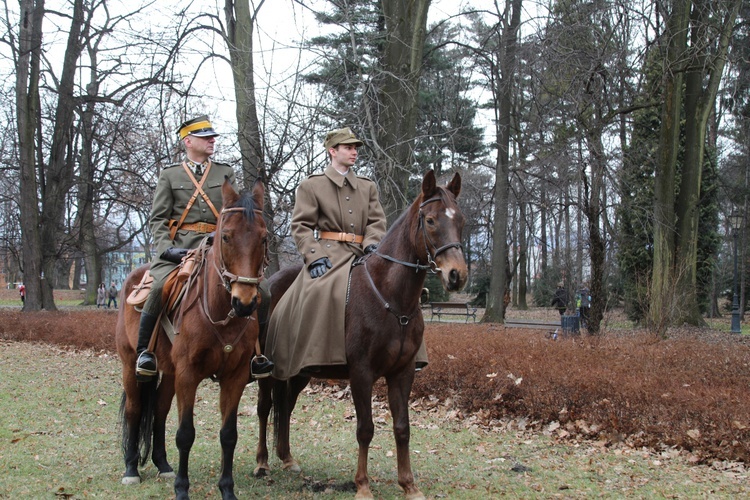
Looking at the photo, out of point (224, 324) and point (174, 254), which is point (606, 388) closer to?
point (224, 324)

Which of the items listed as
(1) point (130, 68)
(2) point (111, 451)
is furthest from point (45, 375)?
(1) point (130, 68)

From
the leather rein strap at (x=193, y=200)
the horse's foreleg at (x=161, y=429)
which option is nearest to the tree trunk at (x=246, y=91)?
the leather rein strap at (x=193, y=200)

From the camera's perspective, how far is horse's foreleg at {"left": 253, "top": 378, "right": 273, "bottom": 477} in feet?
22.4

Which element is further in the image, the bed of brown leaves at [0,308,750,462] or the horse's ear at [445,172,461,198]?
the bed of brown leaves at [0,308,750,462]

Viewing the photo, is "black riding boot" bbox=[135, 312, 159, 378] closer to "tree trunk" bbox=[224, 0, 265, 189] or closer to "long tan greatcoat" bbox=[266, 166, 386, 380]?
"long tan greatcoat" bbox=[266, 166, 386, 380]

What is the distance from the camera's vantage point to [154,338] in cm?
621

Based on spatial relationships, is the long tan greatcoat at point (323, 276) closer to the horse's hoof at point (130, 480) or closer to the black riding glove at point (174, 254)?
the black riding glove at point (174, 254)

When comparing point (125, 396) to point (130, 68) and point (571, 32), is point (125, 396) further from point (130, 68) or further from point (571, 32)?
point (130, 68)

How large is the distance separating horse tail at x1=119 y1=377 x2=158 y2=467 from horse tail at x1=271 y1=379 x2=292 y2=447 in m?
1.16

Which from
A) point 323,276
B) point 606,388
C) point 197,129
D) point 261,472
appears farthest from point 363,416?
point 606,388

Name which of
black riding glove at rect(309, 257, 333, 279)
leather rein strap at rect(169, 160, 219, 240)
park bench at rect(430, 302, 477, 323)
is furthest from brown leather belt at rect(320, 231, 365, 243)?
park bench at rect(430, 302, 477, 323)

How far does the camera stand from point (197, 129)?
6.62 metres

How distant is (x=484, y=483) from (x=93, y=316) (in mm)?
17350

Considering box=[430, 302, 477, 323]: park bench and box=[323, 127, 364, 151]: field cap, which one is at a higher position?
box=[323, 127, 364, 151]: field cap
